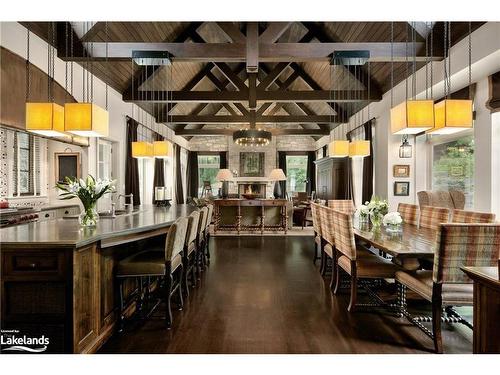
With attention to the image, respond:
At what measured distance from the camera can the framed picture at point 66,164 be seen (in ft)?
18.4

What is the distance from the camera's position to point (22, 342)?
1938mm

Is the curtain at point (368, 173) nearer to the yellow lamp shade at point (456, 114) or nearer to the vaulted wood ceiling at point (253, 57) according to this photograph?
the vaulted wood ceiling at point (253, 57)

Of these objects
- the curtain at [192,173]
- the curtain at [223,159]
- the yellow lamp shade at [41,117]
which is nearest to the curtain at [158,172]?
the curtain at [192,173]

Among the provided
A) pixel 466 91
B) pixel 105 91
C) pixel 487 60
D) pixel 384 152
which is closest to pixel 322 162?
pixel 384 152

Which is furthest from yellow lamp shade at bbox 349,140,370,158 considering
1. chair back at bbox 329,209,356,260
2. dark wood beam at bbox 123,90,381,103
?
dark wood beam at bbox 123,90,381,103

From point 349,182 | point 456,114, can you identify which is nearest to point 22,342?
point 456,114

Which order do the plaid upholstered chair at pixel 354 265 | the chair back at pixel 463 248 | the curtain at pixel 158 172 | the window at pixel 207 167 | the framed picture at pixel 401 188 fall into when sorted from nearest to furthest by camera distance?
the chair back at pixel 463 248
the plaid upholstered chair at pixel 354 265
the framed picture at pixel 401 188
the curtain at pixel 158 172
the window at pixel 207 167

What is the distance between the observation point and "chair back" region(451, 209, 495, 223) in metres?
3.14

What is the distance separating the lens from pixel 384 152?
6.22 meters

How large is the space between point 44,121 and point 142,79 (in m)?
4.20

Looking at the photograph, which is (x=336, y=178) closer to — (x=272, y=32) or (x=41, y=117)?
(x=272, y=32)

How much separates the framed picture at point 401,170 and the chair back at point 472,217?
2.64m

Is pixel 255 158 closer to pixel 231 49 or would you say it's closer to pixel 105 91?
pixel 105 91

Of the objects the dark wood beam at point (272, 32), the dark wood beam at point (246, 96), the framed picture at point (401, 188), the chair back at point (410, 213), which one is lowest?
the chair back at point (410, 213)
